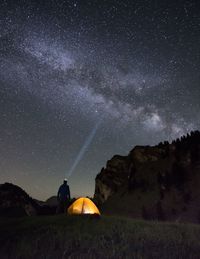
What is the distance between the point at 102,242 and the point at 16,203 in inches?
2634

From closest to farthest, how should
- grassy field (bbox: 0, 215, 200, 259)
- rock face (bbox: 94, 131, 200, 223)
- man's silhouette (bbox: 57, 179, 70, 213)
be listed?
grassy field (bbox: 0, 215, 200, 259)
man's silhouette (bbox: 57, 179, 70, 213)
rock face (bbox: 94, 131, 200, 223)

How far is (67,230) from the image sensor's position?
1119cm

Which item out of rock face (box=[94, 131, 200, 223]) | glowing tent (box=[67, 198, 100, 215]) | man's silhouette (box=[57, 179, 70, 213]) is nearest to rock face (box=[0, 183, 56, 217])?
rock face (box=[94, 131, 200, 223])

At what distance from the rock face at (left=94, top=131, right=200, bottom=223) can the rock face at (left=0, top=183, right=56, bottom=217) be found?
17.6m

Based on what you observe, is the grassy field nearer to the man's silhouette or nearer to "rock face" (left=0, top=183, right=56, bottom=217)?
the man's silhouette

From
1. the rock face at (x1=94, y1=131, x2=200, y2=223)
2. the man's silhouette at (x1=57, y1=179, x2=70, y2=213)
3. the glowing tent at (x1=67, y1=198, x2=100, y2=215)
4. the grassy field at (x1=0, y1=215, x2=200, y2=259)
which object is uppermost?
the rock face at (x1=94, y1=131, x2=200, y2=223)

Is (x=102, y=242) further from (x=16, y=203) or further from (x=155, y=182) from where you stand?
(x=16, y=203)

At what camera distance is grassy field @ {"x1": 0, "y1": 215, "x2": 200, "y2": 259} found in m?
8.02

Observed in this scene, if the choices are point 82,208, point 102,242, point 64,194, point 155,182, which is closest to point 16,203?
point 155,182

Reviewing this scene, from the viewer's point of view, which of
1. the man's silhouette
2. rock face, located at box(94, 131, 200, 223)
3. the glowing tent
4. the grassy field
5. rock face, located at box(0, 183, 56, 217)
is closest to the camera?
the grassy field

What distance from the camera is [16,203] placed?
71.2 m

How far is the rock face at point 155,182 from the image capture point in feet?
161

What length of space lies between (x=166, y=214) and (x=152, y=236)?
3958 centimetres

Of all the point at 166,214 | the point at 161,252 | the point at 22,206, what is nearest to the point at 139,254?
the point at 161,252
